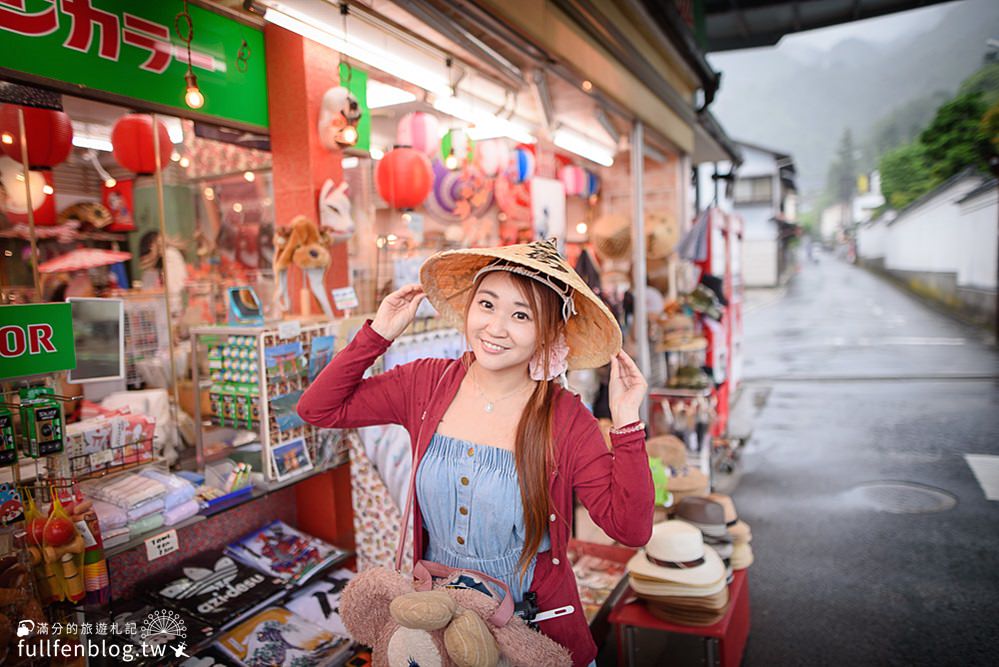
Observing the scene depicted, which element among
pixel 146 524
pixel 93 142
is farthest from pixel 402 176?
pixel 146 524

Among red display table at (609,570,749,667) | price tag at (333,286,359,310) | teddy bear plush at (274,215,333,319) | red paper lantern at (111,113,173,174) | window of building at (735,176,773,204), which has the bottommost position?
red display table at (609,570,749,667)

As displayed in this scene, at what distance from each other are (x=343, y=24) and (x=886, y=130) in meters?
18.3

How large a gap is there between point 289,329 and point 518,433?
1343 millimetres

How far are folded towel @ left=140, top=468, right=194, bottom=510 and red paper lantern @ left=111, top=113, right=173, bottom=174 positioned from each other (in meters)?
2.33

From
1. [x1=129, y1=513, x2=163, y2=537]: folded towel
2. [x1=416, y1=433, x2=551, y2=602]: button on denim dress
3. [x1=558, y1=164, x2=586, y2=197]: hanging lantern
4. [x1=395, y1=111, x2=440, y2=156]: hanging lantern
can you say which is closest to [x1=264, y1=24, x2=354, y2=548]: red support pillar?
[x1=395, y1=111, x2=440, y2=156]: hanging lantern

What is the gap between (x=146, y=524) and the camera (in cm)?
214

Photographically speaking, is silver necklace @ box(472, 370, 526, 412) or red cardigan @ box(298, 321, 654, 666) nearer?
red cardigan @ box(298, 321, 654, 666)

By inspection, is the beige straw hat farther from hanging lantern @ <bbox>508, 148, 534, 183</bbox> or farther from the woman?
hanging lantern @ <bbox>508, 148, 534, 183</bbox>

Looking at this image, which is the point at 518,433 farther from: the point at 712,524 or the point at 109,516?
the point at 712,524

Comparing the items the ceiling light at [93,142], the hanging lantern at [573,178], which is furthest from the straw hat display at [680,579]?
the hanging lantern at [573,178]

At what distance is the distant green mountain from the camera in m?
9.86

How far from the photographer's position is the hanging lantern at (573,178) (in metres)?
6.75

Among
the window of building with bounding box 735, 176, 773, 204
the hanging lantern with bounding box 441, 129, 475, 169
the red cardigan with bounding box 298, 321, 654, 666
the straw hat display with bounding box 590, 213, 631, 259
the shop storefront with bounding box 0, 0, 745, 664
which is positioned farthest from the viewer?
the window of building with bounding box 735, 176, 773, 204

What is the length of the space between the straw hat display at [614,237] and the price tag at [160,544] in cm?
497
